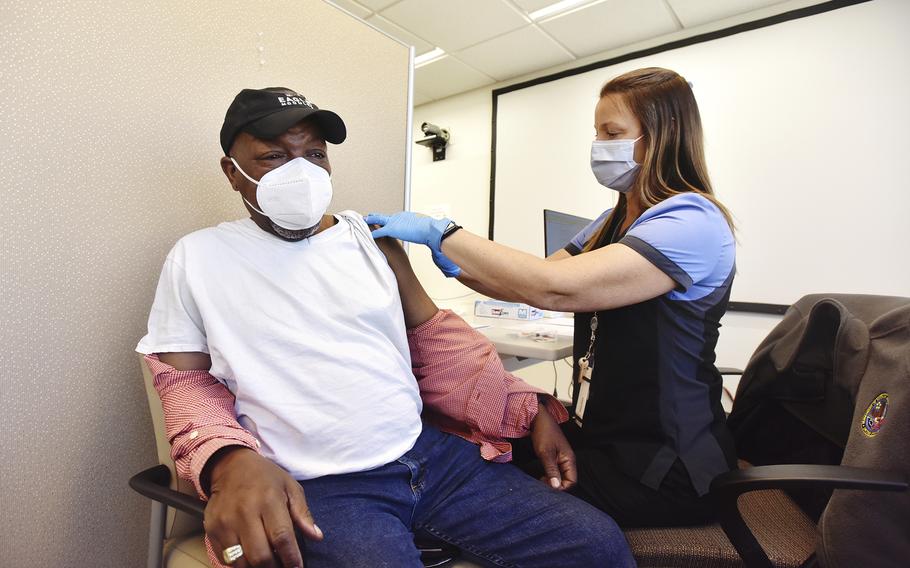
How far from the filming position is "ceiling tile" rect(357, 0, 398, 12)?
2.91 meters

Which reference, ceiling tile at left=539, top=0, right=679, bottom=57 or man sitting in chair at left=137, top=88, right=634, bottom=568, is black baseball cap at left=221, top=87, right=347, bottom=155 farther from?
ceiling tile at left=539, top=0, right=679, bottom=57

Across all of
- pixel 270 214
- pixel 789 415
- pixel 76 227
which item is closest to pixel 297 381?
pixel 270 214

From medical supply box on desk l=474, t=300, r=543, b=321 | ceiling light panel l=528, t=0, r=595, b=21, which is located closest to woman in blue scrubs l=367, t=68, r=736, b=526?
medical supply box on desk l=474, t=300, r=543, b=321

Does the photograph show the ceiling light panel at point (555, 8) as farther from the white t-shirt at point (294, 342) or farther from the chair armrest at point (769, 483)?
the chair armrest at point (769, 483)

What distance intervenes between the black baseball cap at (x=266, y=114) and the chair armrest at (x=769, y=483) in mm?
940

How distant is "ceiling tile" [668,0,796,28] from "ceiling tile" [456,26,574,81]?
82 centimetres

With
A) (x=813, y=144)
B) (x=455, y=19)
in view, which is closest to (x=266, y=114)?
(x=455, y=19)

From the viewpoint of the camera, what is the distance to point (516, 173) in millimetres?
3883

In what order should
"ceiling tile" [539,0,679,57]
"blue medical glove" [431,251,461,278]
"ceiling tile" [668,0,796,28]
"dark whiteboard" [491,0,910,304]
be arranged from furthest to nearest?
"ceiling tile" [539,0,679,57] < "ceiling tile" [668,0,796,28] < "dark whiteboard" [491,0,910,304] < "blue medical glove" [431,251,461,278]

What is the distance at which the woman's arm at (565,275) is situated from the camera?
34.7 inches

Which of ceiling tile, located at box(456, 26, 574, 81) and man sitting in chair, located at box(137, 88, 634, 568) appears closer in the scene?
man sitting in chair, located at box(137, 88, 634, 568)

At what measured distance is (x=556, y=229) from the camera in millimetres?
2141

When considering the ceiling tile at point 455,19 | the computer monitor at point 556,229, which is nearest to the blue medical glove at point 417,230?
the computer monitor at point 556,229

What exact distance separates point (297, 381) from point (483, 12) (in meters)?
2.91
